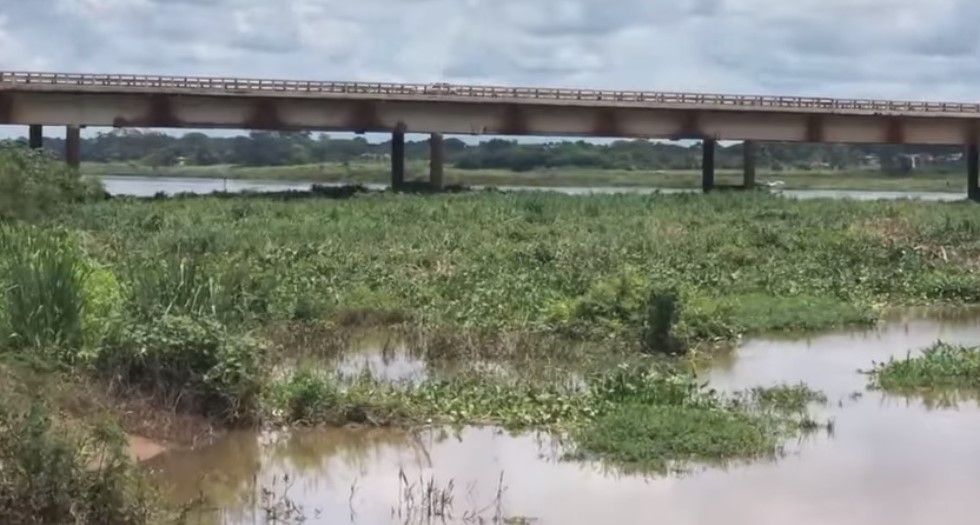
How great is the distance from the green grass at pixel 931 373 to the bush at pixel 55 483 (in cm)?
1084

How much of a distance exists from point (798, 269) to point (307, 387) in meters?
16.7

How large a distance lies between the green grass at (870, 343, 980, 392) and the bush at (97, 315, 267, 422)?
844 centimetres

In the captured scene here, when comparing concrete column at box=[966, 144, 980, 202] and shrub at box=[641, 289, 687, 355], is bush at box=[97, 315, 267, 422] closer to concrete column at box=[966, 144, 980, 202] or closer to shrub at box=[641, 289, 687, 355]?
shrub at box=[641, 289, 687, 355]

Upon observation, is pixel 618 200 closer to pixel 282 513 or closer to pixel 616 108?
pixel 616 108

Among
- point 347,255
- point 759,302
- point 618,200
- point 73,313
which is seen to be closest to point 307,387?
point 73,313

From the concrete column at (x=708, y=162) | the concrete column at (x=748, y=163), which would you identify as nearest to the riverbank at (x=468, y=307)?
the concrete column at (x=708, y=162)

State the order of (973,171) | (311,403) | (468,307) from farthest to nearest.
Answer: (973,171) → (468,307) → (311,403)

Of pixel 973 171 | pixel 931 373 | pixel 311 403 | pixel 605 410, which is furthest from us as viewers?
pixel 973 171

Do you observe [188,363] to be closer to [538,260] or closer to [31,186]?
[538,260]


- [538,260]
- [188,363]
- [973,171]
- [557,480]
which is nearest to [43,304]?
[188,363]

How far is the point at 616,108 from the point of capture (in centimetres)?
5778

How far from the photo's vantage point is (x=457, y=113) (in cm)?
5688

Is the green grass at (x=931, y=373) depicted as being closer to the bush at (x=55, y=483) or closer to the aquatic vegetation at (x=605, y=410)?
the aquatic vegetation at (x=605, y=410)

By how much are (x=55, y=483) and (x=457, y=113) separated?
47.9 meters
